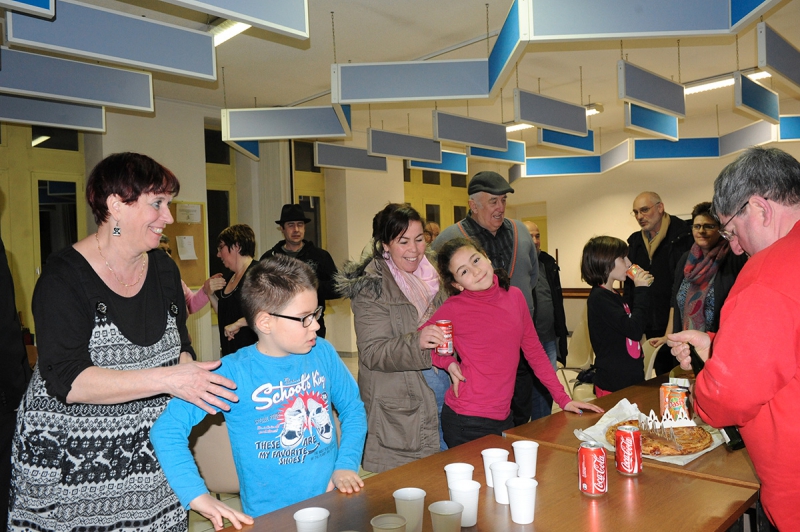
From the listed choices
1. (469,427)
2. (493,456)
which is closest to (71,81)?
(469,427)

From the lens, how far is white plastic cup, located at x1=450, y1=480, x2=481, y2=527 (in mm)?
1394

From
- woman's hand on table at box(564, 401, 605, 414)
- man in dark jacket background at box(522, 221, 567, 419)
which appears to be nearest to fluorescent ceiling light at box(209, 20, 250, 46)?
man in dark jacket background at box(522, 221, 567, 419)

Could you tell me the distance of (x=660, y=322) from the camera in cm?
483

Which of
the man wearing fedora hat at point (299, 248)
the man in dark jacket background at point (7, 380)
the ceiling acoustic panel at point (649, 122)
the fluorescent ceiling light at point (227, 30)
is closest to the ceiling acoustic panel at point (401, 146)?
the man wearing fedora hat at point (299, 248)

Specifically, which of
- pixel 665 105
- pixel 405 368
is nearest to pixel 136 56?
pixel 405 368

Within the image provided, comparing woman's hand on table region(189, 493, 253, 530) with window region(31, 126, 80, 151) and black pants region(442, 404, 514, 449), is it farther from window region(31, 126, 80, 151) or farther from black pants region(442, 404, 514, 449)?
window region(31, 126, 80, 151)

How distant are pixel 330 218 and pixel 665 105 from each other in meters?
6.13

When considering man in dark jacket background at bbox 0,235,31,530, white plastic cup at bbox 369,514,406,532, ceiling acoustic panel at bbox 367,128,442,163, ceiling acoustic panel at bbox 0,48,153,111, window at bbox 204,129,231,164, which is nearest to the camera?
white plastic cup at bbox 369,514,406,532

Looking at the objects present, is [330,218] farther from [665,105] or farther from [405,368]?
[405,368]

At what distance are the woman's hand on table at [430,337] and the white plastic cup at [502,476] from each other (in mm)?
733

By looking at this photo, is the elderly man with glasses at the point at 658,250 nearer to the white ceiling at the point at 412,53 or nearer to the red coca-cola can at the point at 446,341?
the white ceiling at the point at 412,53

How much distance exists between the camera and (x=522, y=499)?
142 centimetres

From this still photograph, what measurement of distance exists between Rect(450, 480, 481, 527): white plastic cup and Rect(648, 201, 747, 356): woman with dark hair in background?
2.20 metres

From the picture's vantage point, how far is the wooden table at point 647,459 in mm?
1757
